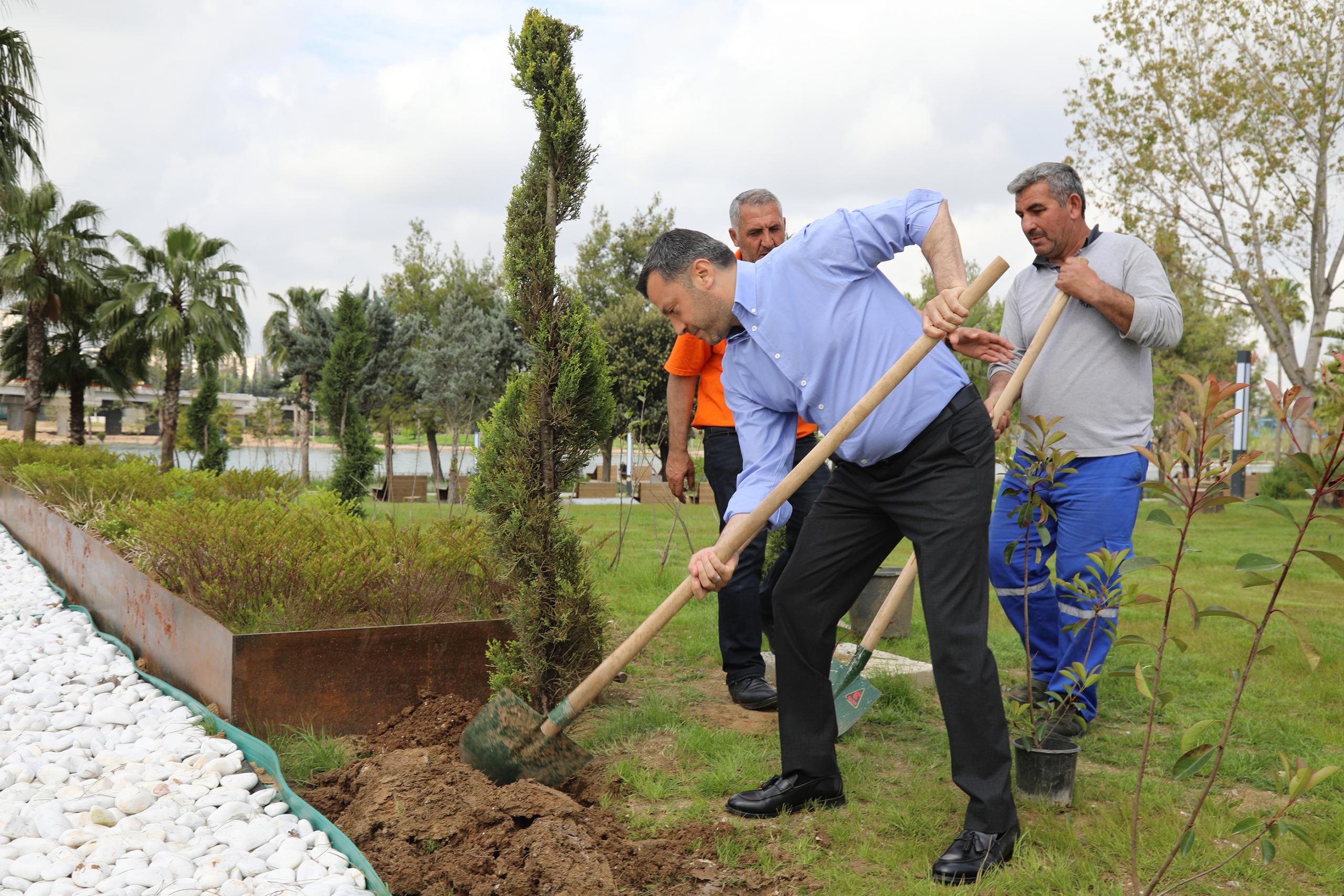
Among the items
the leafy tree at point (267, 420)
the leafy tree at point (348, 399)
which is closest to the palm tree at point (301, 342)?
the leafy tree at point (267, 420)

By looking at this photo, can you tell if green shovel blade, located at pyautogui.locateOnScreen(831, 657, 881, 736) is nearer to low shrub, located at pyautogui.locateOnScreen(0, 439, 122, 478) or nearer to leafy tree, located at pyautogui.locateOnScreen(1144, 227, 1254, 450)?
low shrub, located at pyautogui.locateOnScreen(0, 439, 122, 478)

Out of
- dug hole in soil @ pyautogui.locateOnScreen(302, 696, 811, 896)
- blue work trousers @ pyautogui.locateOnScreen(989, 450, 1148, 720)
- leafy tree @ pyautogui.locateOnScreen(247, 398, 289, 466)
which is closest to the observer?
dug hole in soil @ pyautogui.locateOnScreen(302, 696, 811, 896)

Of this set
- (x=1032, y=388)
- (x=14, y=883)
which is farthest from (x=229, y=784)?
(x=1032, y=388)

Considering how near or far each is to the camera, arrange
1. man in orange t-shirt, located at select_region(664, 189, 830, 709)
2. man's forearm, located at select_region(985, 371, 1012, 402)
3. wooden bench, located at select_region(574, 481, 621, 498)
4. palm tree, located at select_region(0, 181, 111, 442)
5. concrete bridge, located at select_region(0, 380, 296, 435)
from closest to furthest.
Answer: man's forearm, located at select_region(985, 371, 1012, 402), man in orange t-shirt, located at select_region(664, 189, 830, 709), wooden bench, located at select_region(574, 481, 621, 498), palm tree, located at select_region(0, 181, 111, 442), concrete bridge, located at select_region(0, 380, 296, 435)

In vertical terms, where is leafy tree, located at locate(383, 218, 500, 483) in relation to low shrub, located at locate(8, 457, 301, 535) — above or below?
above

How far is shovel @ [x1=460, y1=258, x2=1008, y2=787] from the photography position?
2.73 metres

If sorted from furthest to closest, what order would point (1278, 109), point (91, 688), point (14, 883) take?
1. point (1278, 109)
2. point (91, 688)
3. point (14, 883)

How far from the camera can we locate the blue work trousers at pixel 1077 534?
138 inches

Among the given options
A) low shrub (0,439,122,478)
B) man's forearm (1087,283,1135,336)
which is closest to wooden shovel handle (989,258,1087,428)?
man's forearm (1087,283,1135,336)

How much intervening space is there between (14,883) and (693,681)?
2.79 metres

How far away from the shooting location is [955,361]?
9.05ft

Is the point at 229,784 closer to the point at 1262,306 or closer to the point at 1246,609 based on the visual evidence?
the point at 1246,609

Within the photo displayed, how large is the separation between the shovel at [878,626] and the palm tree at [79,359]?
2876 cm

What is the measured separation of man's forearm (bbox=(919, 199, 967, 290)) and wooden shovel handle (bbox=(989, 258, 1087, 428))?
3.12 ft
